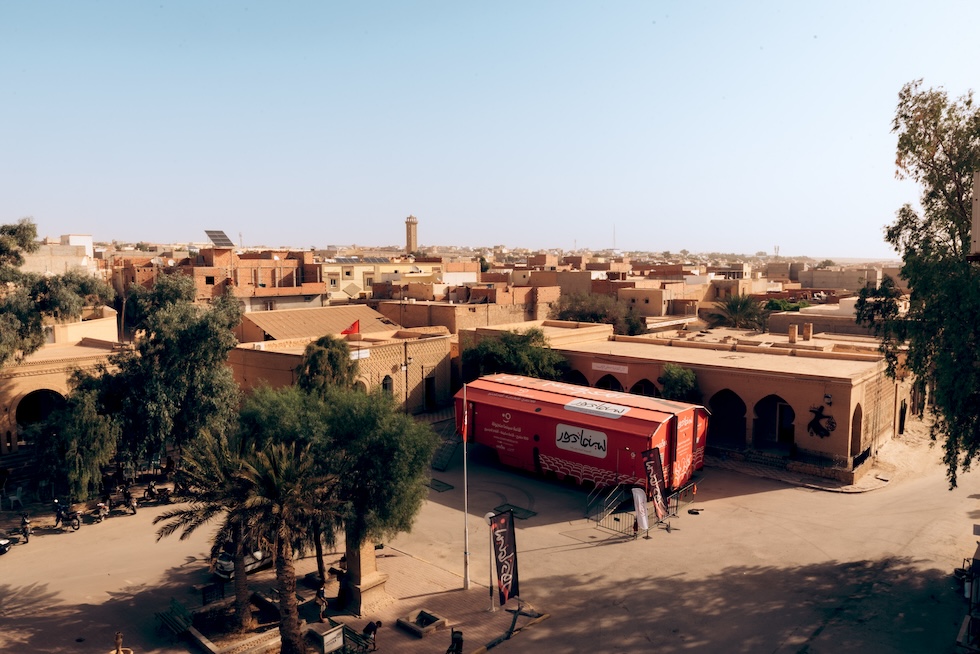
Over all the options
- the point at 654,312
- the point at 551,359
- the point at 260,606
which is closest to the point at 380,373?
the point at 551,359

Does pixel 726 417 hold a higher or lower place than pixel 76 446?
lower

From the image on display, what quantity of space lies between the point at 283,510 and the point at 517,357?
20188 mm

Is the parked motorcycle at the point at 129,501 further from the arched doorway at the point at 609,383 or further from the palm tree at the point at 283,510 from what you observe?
the arched doorway at the point at 609,383

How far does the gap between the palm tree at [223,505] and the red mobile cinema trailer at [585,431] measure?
8.57m

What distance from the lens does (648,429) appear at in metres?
24.4

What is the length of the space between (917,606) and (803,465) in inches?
418

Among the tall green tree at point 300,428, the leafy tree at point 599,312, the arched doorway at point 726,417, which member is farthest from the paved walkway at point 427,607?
the leafy tree at point 599,312

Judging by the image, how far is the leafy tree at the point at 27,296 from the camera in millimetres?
26839

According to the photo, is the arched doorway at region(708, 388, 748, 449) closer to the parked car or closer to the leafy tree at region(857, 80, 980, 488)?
the leafy tree at region(857, 80, 980, 488)

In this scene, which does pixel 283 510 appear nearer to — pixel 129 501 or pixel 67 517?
pixel 67 517

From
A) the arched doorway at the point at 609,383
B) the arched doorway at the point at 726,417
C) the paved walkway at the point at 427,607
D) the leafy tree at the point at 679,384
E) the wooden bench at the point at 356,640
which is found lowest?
the paved walkway at the point at 427,607

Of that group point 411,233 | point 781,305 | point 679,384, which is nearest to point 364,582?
point 679,384

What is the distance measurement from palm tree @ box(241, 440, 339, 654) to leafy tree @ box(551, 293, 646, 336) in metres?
40.4

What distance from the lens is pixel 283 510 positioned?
14914 mm
